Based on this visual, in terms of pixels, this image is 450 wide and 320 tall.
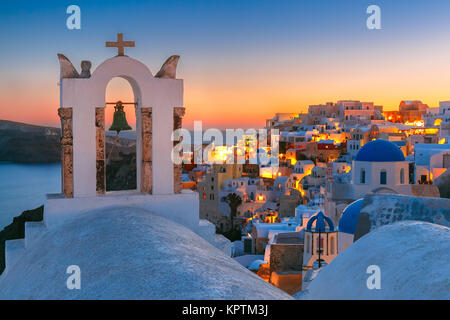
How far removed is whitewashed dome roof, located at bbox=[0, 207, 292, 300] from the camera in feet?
7.64

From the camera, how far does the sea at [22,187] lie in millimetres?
34150

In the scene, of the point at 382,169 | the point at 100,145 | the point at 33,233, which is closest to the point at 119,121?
the point at 100,145

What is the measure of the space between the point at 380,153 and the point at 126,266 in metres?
15.2

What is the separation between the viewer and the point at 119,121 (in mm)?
5352

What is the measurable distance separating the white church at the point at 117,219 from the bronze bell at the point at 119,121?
218 millimetres

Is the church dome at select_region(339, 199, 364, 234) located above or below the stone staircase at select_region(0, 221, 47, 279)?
below

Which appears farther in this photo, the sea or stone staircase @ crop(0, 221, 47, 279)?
the sea

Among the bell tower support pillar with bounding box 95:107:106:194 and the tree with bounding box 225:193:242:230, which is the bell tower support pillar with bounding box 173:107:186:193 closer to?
the bell tower support pillar with bounding box 95:107:106:194

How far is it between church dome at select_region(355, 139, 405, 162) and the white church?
1273 cm

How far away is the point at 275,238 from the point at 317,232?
6914 millimetres

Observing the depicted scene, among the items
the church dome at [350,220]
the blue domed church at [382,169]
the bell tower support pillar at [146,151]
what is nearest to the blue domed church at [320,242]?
the church dome at [350,220]

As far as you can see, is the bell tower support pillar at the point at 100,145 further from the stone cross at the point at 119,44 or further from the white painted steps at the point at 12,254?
the white painted steps at the point at 12,254

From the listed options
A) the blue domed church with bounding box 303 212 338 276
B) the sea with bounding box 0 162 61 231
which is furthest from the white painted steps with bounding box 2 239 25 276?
the sea with bounding box 0 162 61 231

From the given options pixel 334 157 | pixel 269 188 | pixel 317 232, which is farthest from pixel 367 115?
pixel 317 232
